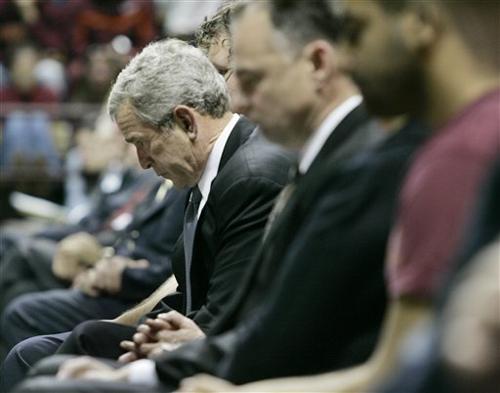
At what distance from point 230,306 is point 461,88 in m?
0.88

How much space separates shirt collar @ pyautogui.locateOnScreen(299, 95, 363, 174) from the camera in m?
2.94

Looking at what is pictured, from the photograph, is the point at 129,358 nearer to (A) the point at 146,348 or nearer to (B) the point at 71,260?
(A) the point at 146,348

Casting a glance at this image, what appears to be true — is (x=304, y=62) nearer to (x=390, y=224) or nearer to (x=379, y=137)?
(x=379, y=137)

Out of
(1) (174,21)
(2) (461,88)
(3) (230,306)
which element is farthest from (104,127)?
(2) (461,88)

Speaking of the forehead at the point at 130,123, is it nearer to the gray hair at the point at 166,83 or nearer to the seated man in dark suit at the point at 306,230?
the gray hair at the point at 166,83

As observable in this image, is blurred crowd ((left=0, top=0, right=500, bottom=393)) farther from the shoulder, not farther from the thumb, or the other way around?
the thumb

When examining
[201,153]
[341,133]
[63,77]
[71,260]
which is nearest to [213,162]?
[201,153]

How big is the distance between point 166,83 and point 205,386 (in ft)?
4.34

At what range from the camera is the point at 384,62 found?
262 cm

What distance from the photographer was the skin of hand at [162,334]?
11.6ft

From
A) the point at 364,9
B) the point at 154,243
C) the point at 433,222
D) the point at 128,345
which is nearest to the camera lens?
the point at 433,222

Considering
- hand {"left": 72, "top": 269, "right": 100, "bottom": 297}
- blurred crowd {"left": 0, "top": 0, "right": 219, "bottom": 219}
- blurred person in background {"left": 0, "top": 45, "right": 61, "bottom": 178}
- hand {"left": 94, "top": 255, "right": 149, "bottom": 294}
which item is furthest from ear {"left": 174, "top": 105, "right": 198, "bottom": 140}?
blurred person in background {"left": 0, "top": 45, "right": 61, "bottom": 178}

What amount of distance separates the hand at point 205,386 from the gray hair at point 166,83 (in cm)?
121

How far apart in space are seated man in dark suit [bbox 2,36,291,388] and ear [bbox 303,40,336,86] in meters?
0.81
